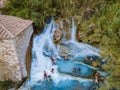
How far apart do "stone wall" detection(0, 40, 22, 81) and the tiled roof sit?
0.34 m

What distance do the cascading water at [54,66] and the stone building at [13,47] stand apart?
78 centimetres

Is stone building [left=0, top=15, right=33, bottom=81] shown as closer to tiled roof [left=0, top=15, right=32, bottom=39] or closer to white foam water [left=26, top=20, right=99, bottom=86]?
tiled roof [left=0, top=15, right=32, bottom=39]

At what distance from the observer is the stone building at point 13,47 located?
13.5 metres

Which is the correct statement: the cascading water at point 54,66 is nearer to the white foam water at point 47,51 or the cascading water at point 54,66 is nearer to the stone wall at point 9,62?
the white foam water at point 47,51

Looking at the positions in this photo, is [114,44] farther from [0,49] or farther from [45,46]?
[0,49]

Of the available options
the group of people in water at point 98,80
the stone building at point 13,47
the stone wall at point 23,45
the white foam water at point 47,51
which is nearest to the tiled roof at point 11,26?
the stone building at point 13,47

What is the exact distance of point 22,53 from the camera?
14555 millimetres

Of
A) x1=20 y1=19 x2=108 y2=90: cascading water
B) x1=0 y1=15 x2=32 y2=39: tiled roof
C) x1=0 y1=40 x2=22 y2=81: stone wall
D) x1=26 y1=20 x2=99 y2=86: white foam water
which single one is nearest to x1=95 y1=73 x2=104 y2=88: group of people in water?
x1=20 y1=19 x2=108 y2=90: cascading water

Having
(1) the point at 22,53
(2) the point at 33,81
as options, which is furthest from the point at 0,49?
(2) the point at 33,81

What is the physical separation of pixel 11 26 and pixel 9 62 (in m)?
1.86

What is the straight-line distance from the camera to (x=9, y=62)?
46.7ft

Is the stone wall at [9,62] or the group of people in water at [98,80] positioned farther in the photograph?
the group of people in water at [98,80]

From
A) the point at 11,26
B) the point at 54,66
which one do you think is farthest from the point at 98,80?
the point at 11,26

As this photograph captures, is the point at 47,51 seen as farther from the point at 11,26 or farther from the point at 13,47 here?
the point at 11,26
